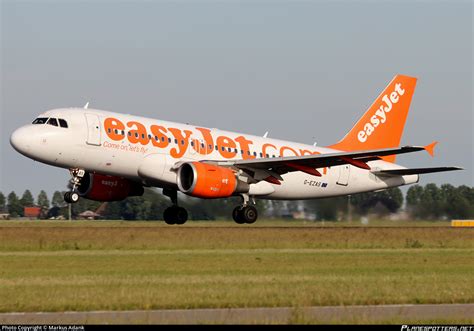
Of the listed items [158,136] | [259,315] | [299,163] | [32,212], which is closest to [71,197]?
[158,136]

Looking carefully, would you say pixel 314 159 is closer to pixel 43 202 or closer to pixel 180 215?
pixel 180 215

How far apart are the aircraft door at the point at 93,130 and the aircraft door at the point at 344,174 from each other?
13.5 metres

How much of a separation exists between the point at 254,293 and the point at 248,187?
73.4 ft

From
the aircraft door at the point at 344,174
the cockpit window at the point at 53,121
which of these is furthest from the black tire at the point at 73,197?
the aircraft door at the point at 344,174

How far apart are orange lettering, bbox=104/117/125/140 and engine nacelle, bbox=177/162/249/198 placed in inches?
116

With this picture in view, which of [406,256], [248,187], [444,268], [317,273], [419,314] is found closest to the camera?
[419,314]

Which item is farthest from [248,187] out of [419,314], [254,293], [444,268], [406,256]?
[419,314]

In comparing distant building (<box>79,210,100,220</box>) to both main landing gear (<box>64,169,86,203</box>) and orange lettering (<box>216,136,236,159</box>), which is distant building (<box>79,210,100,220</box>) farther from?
main landing gear (<box>64,169,86,203</box>)

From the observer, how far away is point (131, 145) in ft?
126

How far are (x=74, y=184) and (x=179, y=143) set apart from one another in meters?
4.83

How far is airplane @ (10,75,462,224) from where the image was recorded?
124ft

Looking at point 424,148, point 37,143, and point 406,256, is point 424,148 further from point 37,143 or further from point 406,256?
point 37,143

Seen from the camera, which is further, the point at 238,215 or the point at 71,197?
the point at 238,215

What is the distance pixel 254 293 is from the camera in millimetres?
19047
